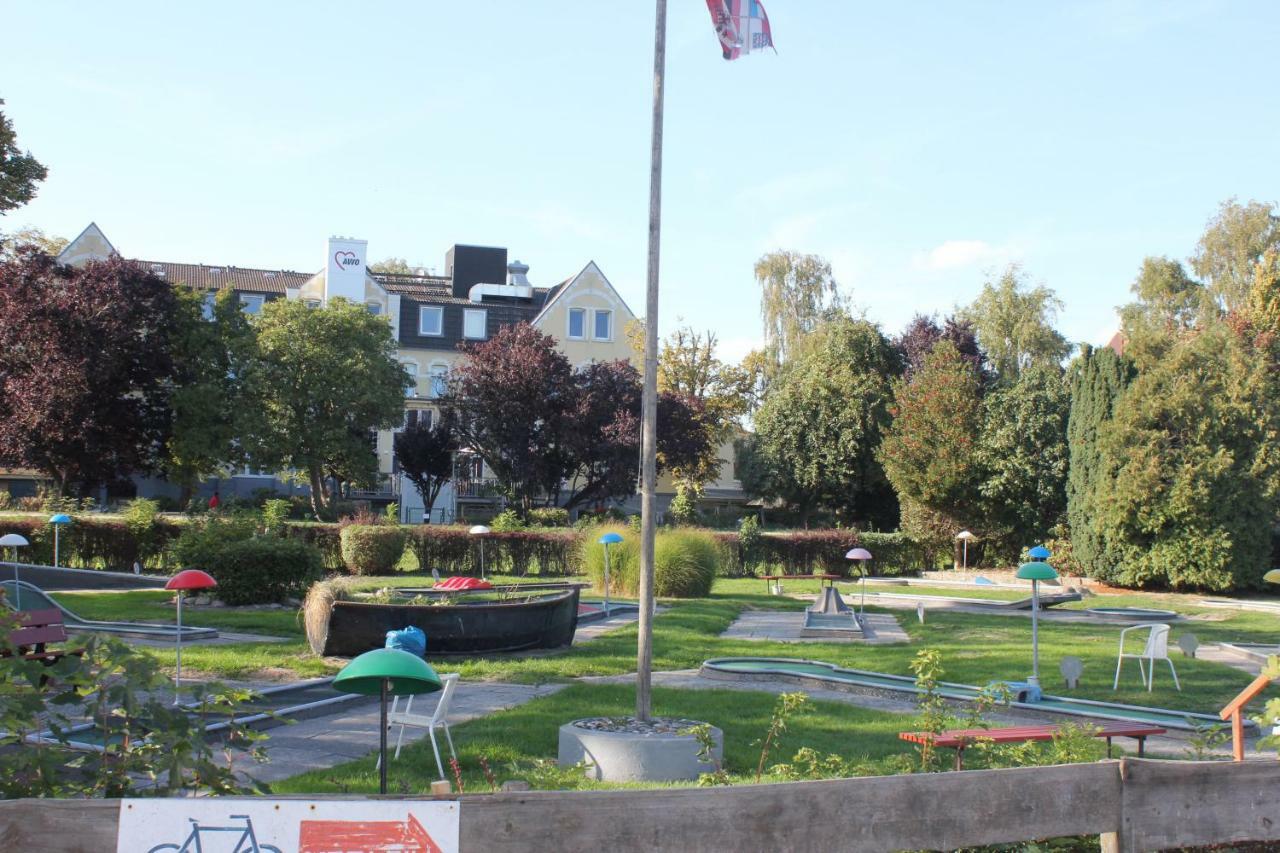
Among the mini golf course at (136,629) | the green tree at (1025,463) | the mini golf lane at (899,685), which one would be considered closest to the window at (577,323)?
the green tree at (1025,463)

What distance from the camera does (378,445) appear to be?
5331 centimetres

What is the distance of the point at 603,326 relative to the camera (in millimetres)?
53969

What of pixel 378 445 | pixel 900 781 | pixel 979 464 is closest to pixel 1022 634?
pixel 900 781

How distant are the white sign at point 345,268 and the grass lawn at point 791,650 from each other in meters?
29.6

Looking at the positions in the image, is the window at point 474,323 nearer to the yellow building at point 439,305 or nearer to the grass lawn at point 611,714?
the yellow building at point 439,305

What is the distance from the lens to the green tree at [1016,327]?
5388cm

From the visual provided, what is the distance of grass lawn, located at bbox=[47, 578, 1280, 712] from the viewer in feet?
45.1

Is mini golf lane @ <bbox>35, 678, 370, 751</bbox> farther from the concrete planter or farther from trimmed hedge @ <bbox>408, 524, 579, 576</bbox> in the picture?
trimmed hedge @ <bbox>408, 524, 579, 576</bbox>

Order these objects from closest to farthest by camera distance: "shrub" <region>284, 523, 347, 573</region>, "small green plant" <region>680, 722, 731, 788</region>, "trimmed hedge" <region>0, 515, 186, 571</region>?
"small green plant" <region>680, 722, 731, 788</region> → "trimmed hedge" <region>0, 515, 186, 571</region> → "shrub" <region>284, 523, 347, 573</region>

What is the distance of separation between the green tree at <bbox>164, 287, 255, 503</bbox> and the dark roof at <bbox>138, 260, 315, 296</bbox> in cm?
1394

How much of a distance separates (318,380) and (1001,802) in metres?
38.6

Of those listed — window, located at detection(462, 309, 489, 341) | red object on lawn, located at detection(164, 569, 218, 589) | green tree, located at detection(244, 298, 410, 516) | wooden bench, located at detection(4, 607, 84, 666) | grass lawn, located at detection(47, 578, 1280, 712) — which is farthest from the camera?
window, located at detection(462, 309, 489, 341)

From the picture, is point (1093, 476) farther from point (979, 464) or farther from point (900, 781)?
point (900, 781)

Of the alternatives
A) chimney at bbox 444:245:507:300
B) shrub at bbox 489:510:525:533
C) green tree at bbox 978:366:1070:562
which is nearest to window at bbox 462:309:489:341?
chimney at bbox 444:245:507:300
